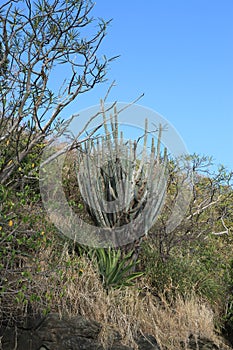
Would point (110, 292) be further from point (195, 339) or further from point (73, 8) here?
point (73, 8)

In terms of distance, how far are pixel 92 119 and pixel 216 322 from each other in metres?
3.41

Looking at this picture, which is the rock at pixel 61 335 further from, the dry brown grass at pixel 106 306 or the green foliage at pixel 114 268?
the green foliage at pixel 114 268

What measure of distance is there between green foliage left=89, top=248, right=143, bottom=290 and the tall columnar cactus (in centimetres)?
58

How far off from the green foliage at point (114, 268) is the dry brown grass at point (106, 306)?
16 centimetres

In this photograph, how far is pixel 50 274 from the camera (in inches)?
243

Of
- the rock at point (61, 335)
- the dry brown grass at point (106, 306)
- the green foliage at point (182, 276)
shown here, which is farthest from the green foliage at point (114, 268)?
the rock at point (61, 335)

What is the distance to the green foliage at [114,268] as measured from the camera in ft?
22.7

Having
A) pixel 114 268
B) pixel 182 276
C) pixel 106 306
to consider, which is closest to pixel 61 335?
pixel 106 306

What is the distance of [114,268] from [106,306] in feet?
2.97

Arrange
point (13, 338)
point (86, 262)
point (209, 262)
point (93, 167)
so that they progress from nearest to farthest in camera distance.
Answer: point (13, 338) < point (86, 262) < point (93, 167) < point (209, 262)

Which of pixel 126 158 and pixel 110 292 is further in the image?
pixel 126 158

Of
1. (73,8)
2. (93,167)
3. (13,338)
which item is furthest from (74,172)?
(13,338)

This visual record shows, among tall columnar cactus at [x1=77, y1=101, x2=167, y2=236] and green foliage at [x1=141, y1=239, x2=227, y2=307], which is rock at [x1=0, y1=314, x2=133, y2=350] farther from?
tall columnar cactus at [x1=77, y1=101, x2=167, y2=236]

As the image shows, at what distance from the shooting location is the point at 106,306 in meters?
6.12
